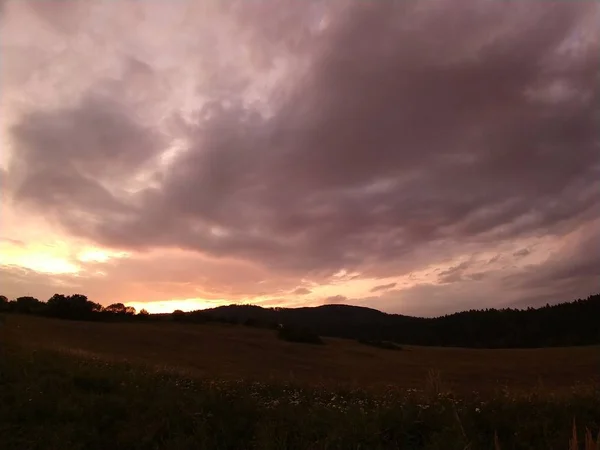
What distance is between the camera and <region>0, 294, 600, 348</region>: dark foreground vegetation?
69.5m

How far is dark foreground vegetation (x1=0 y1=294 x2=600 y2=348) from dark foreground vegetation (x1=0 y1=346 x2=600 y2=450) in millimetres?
60445

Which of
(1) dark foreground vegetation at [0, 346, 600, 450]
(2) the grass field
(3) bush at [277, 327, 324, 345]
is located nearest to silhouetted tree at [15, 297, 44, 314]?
(3) bush at [277, 327, 324, 345]

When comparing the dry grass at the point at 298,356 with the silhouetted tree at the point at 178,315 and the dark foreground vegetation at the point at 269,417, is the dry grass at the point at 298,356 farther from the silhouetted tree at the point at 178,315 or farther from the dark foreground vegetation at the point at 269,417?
the dark foreground vegetation at the point at 269,417

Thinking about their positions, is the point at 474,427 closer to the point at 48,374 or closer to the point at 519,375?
the point at 48,374

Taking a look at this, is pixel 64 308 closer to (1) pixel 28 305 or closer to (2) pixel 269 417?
(1) pixel 28 305

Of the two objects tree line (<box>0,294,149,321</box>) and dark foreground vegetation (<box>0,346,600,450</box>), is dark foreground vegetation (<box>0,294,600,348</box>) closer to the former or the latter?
tree line (<box>0,294,149,321</box>)

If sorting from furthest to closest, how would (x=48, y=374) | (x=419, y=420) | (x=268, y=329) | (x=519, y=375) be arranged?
(x=268, y=329), (x=519, y=375), (x=48, y=374), (x=419, y=420)

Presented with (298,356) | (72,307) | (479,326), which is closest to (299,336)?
(298,356)

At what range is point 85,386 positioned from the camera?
12.3 metres

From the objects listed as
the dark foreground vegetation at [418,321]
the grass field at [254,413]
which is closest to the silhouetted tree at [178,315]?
the dark foreground vegetation at [418,321]

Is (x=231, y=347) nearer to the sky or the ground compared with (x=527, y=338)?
nearer to the ground

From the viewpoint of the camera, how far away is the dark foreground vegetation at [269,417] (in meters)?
8.63

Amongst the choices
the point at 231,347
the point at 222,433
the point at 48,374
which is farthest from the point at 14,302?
the point at 222,433

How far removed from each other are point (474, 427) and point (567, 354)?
2364 inches
